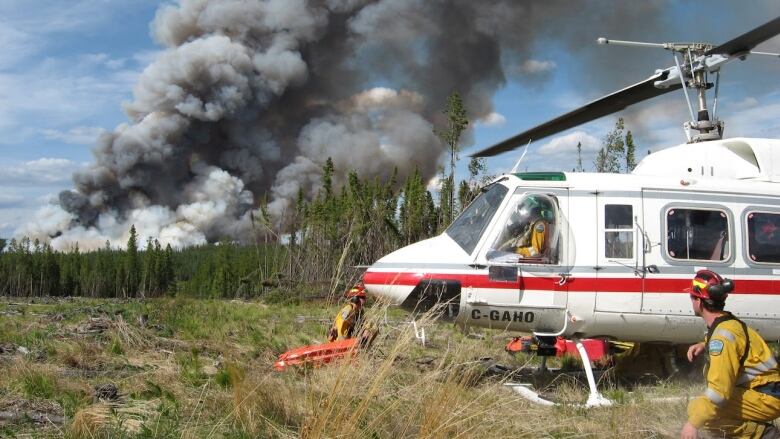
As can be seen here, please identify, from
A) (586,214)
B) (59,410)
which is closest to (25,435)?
(59,410)

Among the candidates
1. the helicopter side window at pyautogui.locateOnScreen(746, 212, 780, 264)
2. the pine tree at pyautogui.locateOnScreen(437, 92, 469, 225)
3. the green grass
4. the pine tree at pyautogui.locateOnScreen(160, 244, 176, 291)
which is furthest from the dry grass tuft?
the pine tree at pyautogui.locateOnScreen(160, 244, 176, 291)

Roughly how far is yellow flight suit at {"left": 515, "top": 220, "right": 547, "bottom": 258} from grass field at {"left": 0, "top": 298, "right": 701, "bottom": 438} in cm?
160

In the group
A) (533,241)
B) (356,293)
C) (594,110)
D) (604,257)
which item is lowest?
(356,293)

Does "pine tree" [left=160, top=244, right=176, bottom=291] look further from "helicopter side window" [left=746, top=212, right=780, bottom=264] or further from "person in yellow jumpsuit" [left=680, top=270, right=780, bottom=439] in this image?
"person in yellow jumpsuit" [left=680, top=270, right=780, bottom=439]

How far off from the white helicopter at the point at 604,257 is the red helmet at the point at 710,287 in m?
2.93

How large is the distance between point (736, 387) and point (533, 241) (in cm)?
347

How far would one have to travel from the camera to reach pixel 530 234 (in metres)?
7.86

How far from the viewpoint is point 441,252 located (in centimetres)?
788

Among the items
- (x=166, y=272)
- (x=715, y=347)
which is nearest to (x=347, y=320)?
(x=715, y=347)

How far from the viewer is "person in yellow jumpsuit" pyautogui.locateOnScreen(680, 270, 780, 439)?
4.36m

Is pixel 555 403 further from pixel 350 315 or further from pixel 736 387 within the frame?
pixel 350 315

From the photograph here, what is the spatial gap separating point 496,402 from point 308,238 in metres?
26.0

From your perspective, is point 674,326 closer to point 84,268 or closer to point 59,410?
point 59,410

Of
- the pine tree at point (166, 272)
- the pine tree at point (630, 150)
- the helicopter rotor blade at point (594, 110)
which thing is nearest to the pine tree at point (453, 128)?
the pine tree at point (630, 150)
